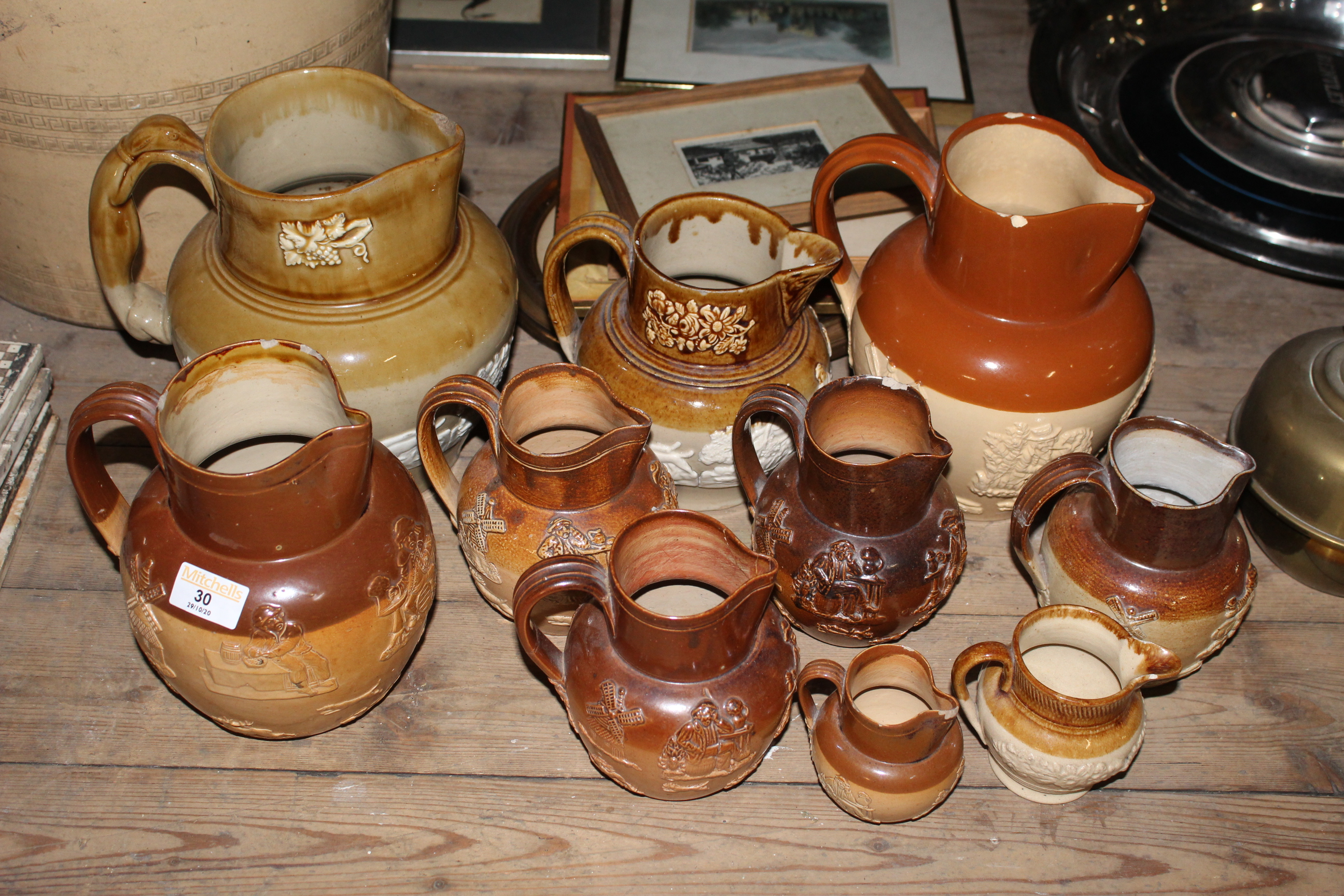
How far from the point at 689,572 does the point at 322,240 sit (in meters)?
0.54

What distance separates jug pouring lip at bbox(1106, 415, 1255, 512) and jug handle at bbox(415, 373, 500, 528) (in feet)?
2.27

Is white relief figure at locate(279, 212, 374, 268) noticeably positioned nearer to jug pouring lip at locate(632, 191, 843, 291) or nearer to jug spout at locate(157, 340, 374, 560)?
jug spout at locate(157, 340, 374, 560)

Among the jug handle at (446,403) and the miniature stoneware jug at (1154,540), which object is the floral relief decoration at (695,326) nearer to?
the jug handle at (446,403)

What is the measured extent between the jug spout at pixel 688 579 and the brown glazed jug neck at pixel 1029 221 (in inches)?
18.7

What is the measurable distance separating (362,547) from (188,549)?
0.54 ft

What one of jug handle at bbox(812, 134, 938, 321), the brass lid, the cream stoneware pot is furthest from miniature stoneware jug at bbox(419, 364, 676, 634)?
the brass lid

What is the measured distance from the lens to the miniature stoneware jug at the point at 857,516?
46.6 inches

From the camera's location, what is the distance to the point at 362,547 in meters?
1.10

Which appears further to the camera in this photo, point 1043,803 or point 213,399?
point 1043,803

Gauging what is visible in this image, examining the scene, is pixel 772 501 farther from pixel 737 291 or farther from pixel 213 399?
pixel 213 399

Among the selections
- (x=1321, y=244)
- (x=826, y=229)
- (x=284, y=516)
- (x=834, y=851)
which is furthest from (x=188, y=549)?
(x=1321, y=244)

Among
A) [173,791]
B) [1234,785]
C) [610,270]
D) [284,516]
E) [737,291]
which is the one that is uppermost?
[737,291]

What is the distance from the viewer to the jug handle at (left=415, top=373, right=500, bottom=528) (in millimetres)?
1191

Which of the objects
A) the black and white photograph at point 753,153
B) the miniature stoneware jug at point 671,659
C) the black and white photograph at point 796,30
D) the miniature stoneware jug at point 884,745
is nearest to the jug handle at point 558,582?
the miniature stoneware jug at point 671,659
